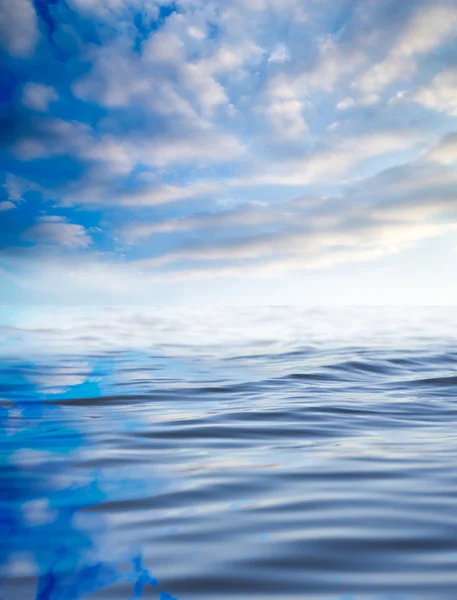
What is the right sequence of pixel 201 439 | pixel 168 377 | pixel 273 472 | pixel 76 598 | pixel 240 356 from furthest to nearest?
pixel 240 356
pixel 168 377
pixel 201 439
pixel 273 472
pixel 76 598

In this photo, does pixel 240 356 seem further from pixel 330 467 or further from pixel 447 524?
pixel 447 524

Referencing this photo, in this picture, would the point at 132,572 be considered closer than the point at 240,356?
Yes

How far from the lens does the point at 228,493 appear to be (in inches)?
107

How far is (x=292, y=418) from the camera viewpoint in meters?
4.71

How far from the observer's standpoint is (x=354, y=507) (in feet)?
8.15

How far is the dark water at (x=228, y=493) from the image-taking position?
1806mm

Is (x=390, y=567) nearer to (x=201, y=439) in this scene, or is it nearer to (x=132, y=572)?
(x=132, y=572)

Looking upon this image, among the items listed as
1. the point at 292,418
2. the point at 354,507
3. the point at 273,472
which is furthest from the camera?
the point at 292,418

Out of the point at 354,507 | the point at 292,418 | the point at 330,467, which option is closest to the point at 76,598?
the point at 354,507

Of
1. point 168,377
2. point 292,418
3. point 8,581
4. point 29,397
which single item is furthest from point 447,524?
point 168,377

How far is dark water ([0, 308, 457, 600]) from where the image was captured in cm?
181

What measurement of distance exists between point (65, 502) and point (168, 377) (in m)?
5.07

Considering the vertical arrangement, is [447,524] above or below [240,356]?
below

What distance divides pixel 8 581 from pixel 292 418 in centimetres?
330
